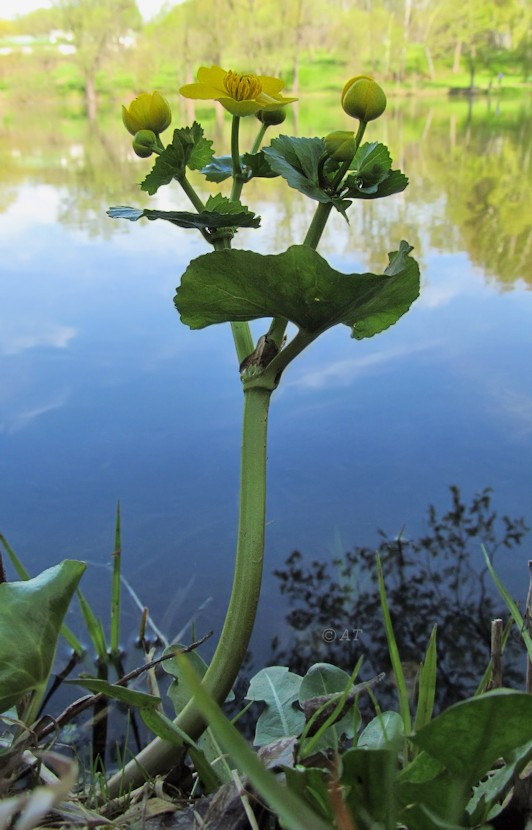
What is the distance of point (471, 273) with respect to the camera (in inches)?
77.5

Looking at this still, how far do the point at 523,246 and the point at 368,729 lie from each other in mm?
2068

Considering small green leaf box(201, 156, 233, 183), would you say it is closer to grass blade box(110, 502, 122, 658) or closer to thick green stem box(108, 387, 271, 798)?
thick green stem box(108, 387, 271, 798)

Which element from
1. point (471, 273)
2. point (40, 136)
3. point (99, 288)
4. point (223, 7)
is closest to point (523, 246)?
point (471, 273)

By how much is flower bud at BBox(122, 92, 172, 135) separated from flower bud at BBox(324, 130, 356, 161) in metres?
0.10

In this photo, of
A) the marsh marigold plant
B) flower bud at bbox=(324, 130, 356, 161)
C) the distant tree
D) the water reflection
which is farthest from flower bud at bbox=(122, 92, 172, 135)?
the distant tree

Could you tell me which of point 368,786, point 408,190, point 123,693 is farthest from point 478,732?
point 408,190

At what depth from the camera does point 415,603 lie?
0.80 metres

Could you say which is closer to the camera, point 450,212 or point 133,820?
point 133,820

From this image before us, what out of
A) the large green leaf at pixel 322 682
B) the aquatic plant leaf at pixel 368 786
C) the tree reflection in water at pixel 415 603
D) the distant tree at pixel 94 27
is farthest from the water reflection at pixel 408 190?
the distant tree at pixel 94 27

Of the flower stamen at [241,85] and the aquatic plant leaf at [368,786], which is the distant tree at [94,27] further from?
the aquatic plant leaf at [368,786]

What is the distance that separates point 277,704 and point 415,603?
40cm

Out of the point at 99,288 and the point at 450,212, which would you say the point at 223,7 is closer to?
the point at 450,212

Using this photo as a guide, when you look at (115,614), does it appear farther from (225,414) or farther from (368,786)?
(225,414)

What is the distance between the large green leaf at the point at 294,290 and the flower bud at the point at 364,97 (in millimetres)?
84
